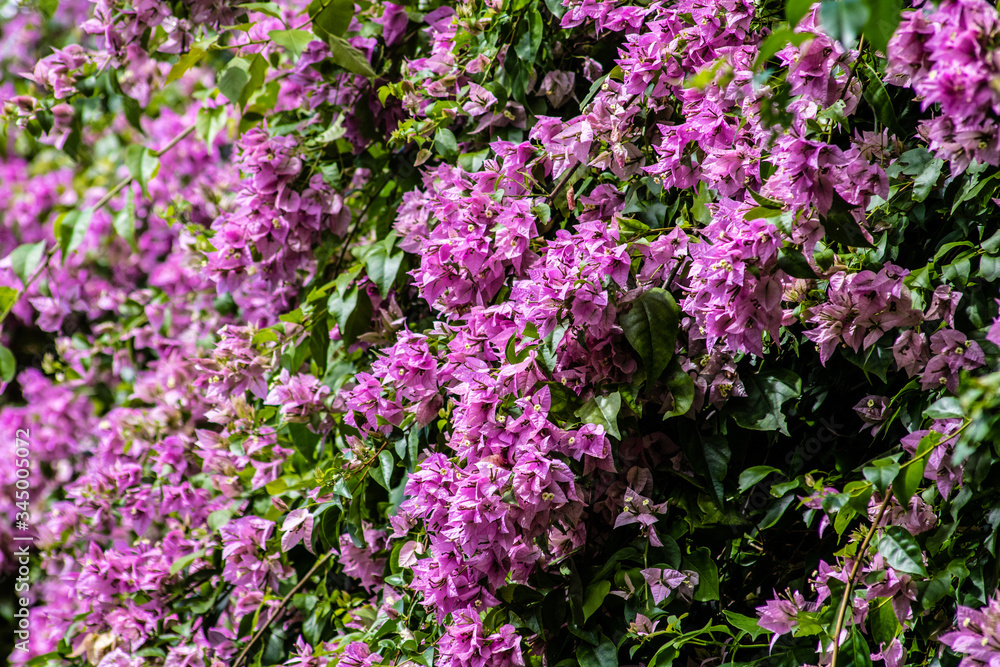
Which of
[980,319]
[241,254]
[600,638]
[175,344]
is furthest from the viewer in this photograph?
[175,344]

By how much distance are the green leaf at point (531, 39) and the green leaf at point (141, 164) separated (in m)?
0.79

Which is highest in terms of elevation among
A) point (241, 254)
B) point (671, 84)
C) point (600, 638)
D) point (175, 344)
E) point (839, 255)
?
point (671, 84)

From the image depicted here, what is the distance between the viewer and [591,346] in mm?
1041

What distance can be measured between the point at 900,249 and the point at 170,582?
4.68ft

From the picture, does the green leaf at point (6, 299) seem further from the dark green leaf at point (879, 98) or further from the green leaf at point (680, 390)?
the dark green leaf at point (879, 98)

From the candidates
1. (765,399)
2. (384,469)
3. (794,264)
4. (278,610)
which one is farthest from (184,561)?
(794,264)

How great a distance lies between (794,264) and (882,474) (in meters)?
0.23

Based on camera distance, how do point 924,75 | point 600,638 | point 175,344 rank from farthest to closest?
1. point 175,344
2. point 600,638
3. point 924,75

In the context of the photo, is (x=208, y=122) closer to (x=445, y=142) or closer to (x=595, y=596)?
(x=445, y=142)

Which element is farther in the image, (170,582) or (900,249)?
(170,582)

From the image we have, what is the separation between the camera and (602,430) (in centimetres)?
97

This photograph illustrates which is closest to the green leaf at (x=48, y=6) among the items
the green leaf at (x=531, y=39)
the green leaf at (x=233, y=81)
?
the green leaf at (x=233, y=81)

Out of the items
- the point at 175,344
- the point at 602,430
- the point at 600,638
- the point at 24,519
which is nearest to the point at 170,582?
the point at 175,344

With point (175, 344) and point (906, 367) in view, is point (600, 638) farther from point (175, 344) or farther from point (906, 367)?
point (175, 344)
